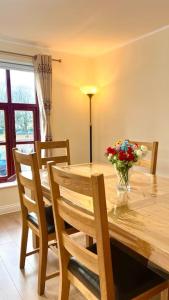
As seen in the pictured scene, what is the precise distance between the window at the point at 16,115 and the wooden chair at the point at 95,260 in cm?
230

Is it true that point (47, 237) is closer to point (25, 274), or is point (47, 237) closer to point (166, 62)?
point (25, 274)

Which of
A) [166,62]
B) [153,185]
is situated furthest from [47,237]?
[166,62]

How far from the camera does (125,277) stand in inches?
44.8

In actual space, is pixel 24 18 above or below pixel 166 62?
above

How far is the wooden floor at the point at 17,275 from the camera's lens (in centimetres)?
169

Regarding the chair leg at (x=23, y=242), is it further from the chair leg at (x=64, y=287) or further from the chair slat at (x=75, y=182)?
the chair slat at (x=75, y=182)

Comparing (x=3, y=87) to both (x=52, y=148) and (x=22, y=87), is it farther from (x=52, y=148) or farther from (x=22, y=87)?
(x=52, y=148)

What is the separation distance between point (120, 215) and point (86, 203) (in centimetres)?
25

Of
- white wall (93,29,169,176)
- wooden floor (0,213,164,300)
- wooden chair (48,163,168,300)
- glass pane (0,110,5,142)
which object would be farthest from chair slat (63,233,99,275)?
glass pane (0,110,5,142)

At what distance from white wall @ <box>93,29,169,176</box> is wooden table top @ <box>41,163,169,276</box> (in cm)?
120

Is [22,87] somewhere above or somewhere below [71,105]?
above

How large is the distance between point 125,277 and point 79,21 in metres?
2.45

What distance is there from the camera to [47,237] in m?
1.70

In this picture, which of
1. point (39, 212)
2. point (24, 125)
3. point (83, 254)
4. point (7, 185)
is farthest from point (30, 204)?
point (24, 125)
